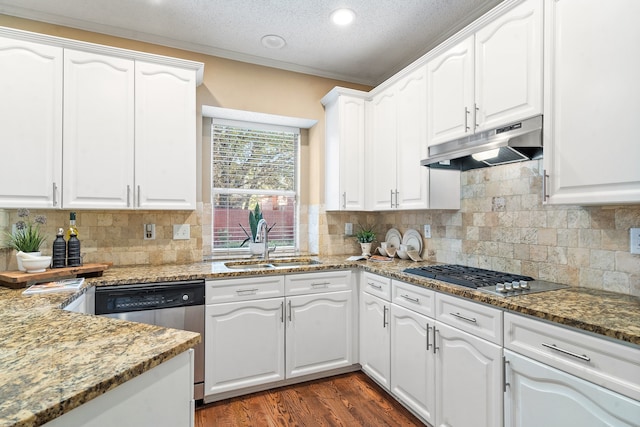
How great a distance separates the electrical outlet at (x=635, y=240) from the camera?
154 centimetres

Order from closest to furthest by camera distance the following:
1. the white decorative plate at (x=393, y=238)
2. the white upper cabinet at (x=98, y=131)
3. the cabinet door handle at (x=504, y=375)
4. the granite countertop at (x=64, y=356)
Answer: the granite countertop at (x=64, y=356)
the cabinet door handle at (x=504, y=375)
the white upper cabinet at (x=98, y=131)
the white decorative plate at (x=393, y=238)

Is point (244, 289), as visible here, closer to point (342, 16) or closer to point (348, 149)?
point (348, 149)

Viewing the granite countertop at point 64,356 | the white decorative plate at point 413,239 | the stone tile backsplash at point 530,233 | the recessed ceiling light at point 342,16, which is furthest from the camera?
the white decorative plate at point 413,239

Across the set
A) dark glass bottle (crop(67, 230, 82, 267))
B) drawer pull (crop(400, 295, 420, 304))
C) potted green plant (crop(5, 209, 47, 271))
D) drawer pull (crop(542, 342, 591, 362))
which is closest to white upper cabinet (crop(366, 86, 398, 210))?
drawer pull (crop(400, 295, 420, 304))

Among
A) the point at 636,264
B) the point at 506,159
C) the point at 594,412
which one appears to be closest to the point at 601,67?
the point at 506,159

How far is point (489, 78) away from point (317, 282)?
1745mm

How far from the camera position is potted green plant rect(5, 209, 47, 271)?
2115 mm

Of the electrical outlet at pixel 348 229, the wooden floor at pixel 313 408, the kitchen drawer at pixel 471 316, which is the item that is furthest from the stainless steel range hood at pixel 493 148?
the wooden floor at pixel 313 408

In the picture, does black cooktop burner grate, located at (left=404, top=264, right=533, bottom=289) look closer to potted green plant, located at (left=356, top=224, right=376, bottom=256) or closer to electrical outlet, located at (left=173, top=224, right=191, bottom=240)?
potted green plant, located at (left=356, top=224, right=376, bottom=256)

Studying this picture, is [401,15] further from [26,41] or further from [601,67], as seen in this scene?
[26,41]

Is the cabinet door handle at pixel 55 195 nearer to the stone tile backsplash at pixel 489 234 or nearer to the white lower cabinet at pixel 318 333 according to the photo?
the stone tile backsplash at pixel 489 234

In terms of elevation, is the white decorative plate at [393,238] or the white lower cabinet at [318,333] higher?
the white decorative plate at [393,238]

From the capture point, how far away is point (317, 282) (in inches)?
101

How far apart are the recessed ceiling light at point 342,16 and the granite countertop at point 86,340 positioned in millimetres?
1856
